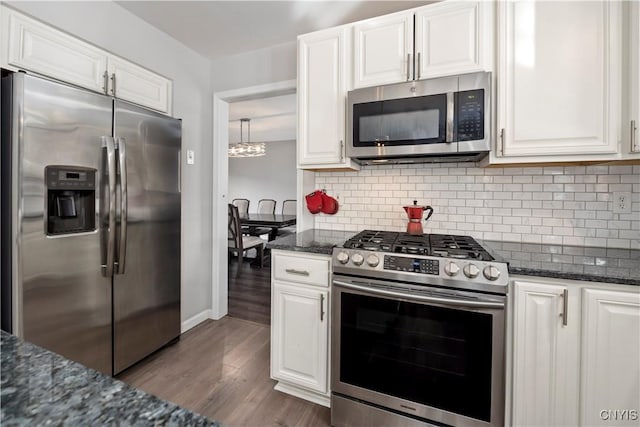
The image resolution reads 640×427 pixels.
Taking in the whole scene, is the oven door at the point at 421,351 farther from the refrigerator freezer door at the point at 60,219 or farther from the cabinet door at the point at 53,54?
the cabinet door at the point at 53,54

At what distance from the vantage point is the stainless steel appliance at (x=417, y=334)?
1.31m

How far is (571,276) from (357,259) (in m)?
0.89

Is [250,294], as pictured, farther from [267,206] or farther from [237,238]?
[267,206]

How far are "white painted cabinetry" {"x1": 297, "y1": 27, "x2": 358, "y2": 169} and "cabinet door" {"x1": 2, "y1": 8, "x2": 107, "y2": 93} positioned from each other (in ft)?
4.21

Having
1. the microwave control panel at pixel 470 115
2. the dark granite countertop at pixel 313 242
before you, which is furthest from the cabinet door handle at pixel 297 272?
the microwave control panel at pixel 470 115

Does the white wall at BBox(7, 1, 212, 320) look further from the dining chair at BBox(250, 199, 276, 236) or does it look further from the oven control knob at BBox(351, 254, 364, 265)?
the dining chair at BBox(250, 199, 276, 236)

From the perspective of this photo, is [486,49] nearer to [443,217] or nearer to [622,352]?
[443,217]

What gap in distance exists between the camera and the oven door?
4.30ft

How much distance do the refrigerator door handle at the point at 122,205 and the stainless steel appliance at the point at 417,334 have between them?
1312mm

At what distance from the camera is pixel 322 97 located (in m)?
1.93

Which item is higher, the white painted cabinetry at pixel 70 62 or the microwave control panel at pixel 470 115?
the white painted cabinetry at pixel 70 62

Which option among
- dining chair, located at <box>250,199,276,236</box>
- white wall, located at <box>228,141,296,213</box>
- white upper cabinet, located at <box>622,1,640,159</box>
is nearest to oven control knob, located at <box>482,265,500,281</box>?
white upper cabinet, located at <box>622,1,640,159</box>

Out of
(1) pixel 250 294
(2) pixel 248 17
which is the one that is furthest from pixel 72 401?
(1) pixel 250 294

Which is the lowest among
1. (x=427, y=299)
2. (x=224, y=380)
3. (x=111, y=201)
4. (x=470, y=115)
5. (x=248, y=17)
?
(x=224, y=380)
